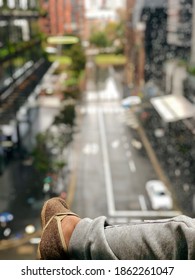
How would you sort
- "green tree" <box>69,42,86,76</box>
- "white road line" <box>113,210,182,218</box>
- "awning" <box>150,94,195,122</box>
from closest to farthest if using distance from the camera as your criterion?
"white road line" <box>113,210,182,218</box> < "awning" <box>150,94,195,122</box> < "green tree" <box>69,42,86,76</box>

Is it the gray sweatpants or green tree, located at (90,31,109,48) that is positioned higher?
the gray sweatpants

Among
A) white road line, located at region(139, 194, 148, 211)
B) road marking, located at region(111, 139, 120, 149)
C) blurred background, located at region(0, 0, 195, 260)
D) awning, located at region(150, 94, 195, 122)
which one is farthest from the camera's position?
road marking, located at region(111, 139, 120, 149)

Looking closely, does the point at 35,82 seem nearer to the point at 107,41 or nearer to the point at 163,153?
the point at 107,41

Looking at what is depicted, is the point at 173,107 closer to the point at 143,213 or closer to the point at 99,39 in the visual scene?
the point at 99,39

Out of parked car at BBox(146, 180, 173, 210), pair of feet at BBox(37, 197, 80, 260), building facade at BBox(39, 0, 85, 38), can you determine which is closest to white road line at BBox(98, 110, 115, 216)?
parked car at BBox(146, 180, 173, 210)

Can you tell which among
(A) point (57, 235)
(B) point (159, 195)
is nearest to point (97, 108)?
(B) point (159, 195)

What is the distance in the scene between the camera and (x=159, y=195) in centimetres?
396

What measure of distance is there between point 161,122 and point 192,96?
676mm

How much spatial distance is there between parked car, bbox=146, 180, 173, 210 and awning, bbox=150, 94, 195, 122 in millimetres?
788

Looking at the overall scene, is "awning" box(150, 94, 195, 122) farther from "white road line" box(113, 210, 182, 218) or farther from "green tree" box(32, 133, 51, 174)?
"green tree" box(32, 133, 51, 174)

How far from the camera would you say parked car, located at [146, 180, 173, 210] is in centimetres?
376

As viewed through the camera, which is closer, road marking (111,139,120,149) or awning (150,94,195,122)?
awning (150,94,195,122)

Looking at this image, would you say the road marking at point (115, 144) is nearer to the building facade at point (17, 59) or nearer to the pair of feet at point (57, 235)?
the building facade at point (17, 59)
